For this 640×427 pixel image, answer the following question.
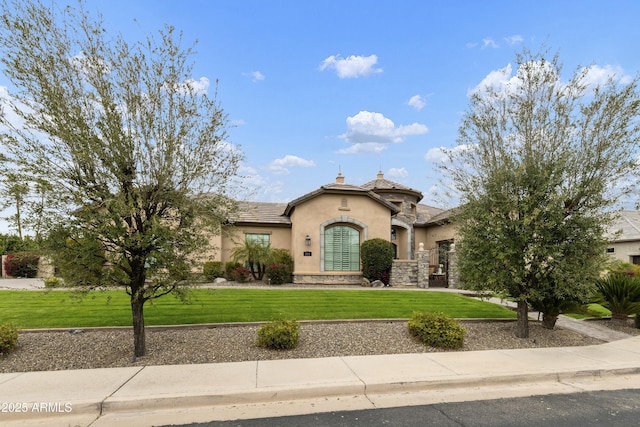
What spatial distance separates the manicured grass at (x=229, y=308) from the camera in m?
8.83

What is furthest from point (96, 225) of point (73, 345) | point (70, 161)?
point (73, 345)

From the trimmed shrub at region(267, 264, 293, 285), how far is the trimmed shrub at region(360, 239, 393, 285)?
406cm

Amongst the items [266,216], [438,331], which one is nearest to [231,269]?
[266,216]

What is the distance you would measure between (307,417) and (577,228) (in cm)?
713

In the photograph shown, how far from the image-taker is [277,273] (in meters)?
18.5

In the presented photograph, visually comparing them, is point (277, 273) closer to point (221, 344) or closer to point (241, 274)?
point (241, 274)

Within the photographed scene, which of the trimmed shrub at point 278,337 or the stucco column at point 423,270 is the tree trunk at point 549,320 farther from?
the stucco column at point 423,270

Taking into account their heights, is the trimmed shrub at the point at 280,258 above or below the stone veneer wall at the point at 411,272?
above

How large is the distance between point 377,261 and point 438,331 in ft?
36.2

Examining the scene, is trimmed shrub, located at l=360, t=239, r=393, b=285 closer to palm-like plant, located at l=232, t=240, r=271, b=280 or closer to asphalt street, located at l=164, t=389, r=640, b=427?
palm-like plant, located at l=232, t=240, r=271, b=280

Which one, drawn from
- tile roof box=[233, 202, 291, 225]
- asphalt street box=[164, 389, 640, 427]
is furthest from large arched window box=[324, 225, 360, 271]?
asphalt street box=[164, 389, 640, 427]

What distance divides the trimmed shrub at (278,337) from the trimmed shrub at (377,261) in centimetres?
1187

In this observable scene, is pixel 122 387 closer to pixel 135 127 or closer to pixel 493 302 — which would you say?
pixel 135 127

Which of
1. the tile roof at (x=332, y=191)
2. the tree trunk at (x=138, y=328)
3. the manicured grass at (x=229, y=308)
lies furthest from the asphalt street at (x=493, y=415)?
the tile roof at (x=332, y=191)
